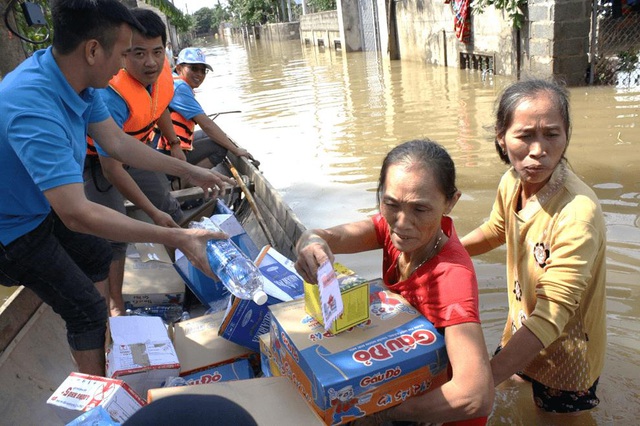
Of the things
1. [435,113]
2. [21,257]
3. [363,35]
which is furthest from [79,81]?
[363,35]

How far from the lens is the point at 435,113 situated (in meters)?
9.48

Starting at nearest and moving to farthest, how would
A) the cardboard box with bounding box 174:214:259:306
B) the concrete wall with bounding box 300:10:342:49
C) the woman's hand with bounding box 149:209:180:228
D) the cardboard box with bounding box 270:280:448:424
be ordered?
1. the cardboard box with bounding box 270:280:448:424
2. the woman's hand with bounding box 149:209:180:228
3. the cardboard box with bounding box 174:214:259:306
4. the concrete wall with bounding box 300:10:342:49

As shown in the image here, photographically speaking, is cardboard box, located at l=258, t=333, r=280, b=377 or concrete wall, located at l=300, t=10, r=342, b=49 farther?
concrete wall, located at l=300, t=10, r=342, b=49

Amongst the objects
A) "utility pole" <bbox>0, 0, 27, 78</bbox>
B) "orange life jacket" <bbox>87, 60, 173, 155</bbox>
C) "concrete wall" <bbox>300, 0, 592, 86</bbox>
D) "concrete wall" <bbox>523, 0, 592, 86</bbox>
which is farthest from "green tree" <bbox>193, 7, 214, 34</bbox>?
"orange life jacket" <bbox>87, 60, 173, 155</bbox>

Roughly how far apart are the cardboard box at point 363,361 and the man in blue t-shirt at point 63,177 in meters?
0.63

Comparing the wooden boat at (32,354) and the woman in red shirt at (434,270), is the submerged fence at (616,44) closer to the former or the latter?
the wooden boat at (32,354)

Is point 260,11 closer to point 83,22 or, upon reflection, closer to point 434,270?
point 83,22

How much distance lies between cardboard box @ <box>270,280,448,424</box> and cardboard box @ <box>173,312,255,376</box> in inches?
28.7

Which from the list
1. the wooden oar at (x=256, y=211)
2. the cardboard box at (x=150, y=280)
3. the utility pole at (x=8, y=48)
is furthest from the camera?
the utility pole at (x=8, y=48)

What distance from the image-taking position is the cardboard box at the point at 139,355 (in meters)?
2.16

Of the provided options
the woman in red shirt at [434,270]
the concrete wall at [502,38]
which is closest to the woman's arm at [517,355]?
the woman in red shirt at [434,270]

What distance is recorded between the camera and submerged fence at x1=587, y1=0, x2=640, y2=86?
9062mm

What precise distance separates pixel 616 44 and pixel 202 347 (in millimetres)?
9469

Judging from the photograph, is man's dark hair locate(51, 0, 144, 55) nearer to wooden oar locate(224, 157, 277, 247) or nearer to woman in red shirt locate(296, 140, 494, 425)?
woman in red shirt locate(296, 140, 494, 425)
